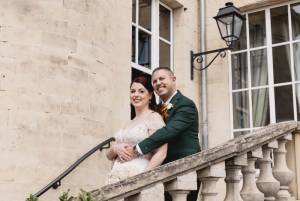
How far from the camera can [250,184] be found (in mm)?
3068

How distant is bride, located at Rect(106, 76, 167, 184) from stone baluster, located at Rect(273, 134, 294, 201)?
1.05 m

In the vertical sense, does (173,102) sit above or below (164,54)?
below

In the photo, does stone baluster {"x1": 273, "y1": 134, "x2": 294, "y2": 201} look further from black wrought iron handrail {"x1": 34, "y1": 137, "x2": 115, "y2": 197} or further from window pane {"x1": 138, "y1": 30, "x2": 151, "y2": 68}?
window pane {"x1": 138, "y1": 30, "x2": 151, "y2": 68}

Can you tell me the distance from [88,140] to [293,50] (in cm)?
341

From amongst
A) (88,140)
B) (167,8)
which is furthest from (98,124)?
(167,8)

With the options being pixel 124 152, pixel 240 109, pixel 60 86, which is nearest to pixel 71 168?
pixel 60 86

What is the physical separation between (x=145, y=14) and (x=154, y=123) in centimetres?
419

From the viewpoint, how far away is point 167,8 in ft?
23.7

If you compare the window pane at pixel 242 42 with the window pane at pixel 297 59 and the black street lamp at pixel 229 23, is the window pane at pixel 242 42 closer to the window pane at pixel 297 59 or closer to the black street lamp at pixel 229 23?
the black street lamp at pixel 229 23

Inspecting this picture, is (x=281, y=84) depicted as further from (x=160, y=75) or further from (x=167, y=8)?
(x=160, y=75)

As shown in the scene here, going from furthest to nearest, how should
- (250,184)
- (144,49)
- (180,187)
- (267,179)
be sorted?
(144,49) → (267,179) → (250,184) → (180,187)

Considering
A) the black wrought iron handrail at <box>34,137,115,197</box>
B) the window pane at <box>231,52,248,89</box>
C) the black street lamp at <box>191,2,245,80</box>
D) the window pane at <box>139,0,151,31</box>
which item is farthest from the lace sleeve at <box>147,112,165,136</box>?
the window pane at <box>231,52,248,89</box>

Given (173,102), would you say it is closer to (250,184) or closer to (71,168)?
(250,184)

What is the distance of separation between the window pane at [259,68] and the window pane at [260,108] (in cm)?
13
